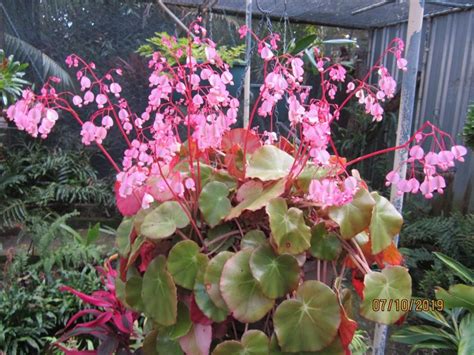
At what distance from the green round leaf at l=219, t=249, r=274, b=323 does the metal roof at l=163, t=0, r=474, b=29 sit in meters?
1.85

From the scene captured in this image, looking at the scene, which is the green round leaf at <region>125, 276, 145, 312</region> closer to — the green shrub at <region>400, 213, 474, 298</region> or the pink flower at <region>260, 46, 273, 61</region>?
the pink flower at <region>260, 46, 273, 61</region>

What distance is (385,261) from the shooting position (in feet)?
2.61

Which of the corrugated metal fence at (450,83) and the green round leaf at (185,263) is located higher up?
the corrugated metal fence at (450,83)

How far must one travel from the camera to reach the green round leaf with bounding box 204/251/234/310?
0.67 meters

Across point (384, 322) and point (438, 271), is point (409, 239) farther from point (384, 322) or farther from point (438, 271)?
point (384, 322)

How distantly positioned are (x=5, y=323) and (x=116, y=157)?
1.74 meters

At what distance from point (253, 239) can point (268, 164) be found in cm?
15

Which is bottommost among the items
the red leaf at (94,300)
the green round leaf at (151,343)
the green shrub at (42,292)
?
the green shrub at (42,292)

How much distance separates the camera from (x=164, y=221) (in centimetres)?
73

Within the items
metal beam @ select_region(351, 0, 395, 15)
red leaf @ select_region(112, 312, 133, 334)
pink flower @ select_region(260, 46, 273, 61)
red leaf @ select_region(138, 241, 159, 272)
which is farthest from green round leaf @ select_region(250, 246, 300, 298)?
metal beam @ select_region(351, 0, 395, 15)

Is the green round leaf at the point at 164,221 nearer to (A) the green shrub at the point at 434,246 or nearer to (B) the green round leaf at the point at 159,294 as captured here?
(B) the green round leaf at the point at 159,294

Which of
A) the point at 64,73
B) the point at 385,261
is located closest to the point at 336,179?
the point at 385,261

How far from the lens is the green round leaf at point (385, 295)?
2.25 feet

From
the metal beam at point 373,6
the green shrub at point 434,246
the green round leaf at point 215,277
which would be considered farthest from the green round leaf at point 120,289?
the metal beam at point 373,6
